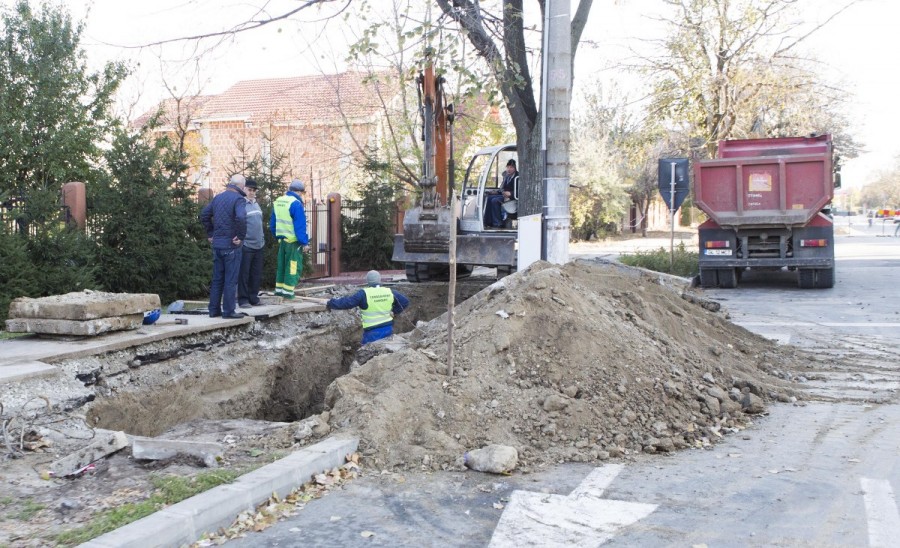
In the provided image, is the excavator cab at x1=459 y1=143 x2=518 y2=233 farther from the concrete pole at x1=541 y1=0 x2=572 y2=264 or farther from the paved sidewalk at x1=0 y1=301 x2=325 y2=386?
the paved sidewalk at x1=0 y1=301 x2=325 y2=386

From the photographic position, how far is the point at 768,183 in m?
15.9

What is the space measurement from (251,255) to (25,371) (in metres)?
4.44

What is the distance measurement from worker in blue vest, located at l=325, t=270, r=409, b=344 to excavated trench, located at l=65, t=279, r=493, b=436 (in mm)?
1080

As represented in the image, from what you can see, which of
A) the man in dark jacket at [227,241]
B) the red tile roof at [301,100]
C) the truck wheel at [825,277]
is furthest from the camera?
the red tile roof at [301,100]

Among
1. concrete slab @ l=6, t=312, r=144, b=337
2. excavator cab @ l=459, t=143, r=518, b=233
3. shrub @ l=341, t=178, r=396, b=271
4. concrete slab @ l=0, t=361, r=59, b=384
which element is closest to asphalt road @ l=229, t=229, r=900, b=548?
concrete slab @ l=0, t=361, r=59, b=384

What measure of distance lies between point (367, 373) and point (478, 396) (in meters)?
0.99

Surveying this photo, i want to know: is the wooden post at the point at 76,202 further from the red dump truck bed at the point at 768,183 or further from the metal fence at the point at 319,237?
the red dump truck bed at the point at 768,183

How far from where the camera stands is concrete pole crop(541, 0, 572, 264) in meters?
8.94

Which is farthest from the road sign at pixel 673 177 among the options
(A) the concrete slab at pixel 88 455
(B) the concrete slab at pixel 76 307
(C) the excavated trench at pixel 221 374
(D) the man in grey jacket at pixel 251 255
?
(A) the concrete slab at pixel 88 455

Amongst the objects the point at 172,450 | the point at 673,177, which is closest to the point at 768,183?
the point at 673,177

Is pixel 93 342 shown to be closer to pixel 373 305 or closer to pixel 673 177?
pixel 373 305

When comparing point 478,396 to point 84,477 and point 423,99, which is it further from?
point 423,99

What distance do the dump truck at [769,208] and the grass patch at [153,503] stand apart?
13672 millimetres

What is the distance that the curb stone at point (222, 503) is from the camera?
3697mm
